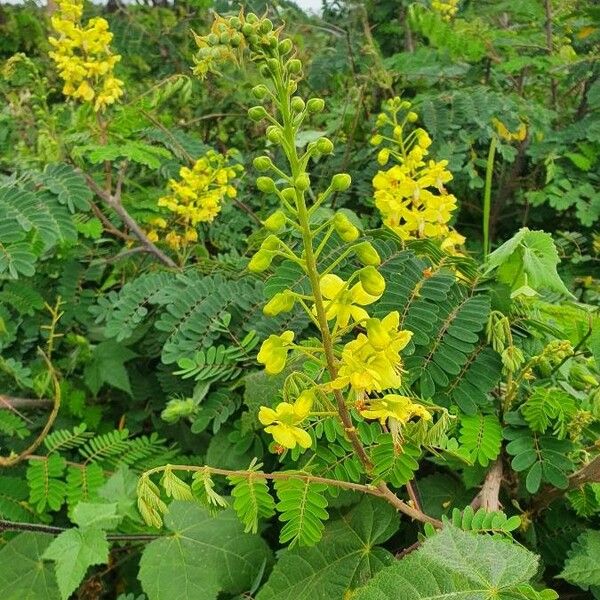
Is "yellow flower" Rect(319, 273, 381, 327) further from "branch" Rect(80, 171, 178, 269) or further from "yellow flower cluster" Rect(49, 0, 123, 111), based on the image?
"yellow flower cluster" Rect(49, 0, 123, 111)

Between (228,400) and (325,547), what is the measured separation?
373mm

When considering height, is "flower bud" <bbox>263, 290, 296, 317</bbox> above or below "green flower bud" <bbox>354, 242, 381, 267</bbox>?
below

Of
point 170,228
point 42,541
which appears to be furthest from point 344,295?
point 170,228

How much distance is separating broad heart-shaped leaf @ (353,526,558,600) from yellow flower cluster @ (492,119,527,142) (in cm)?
168

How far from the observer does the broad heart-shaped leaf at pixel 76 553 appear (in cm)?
100

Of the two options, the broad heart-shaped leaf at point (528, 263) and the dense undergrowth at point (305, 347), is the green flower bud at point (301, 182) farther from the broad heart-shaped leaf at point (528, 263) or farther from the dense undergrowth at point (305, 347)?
the broad heart-shaped leaf at point (528, 263)

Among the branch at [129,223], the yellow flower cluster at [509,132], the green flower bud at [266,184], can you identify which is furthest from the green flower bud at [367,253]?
the yellow flower cluster at [509,132]

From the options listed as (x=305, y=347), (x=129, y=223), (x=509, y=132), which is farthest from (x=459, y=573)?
(x=509, y=132)

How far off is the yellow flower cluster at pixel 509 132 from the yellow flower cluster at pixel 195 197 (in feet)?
2.87

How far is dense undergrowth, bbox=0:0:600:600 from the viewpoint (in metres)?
0.76

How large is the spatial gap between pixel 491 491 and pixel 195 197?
1.18m

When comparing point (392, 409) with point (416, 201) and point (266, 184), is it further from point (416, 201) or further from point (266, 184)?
point (416, 201)

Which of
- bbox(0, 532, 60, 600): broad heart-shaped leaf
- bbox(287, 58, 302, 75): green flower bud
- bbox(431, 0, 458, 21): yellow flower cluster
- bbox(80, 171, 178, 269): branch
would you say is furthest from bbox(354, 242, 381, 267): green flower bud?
bbox(431, 0, 458, 21): yellow flower cluster

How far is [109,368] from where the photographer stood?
151 cm
